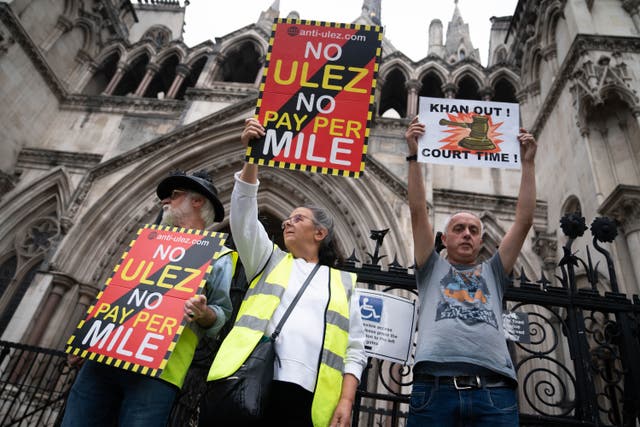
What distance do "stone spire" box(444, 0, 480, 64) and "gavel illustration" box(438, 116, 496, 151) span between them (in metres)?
23.8

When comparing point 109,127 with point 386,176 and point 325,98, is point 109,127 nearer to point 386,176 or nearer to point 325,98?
point 386,176

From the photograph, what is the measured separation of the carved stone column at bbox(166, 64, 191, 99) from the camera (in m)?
13.0

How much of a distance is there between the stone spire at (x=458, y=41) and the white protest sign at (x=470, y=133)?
23.8 metres

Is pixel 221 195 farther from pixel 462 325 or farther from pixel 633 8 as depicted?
pixel 633 8

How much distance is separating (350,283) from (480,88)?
1213 cm

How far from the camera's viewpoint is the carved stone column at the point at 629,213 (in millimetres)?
5809

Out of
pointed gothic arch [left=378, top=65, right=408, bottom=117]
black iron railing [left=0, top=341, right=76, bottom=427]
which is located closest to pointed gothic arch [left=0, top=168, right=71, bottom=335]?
black iron railing [left=0, top=341, right=76, bottom=427]

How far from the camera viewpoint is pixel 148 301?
2.24 m

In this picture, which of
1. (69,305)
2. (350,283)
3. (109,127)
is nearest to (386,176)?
(350,283)

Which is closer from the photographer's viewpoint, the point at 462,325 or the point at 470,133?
the point at 462,325

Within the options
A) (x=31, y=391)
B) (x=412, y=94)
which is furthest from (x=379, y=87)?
(x=31, y=391)

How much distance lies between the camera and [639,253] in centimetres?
570

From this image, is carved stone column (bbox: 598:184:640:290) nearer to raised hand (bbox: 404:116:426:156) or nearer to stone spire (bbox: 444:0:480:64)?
raised hand (bbox: 404:116:426:156)

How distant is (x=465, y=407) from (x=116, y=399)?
75.1 inches
